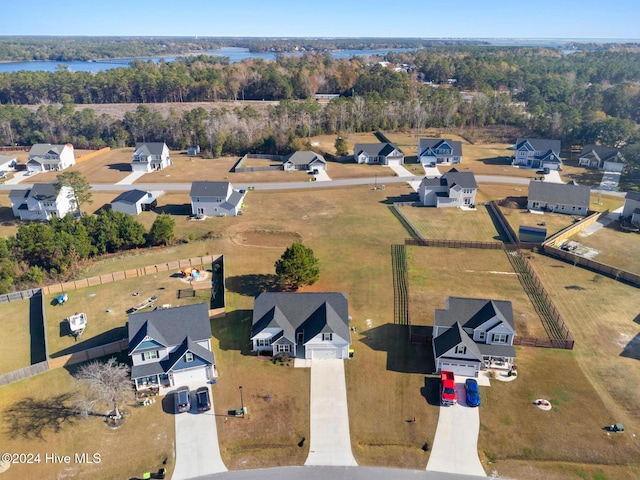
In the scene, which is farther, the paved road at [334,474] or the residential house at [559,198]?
the residential house at [559,198]

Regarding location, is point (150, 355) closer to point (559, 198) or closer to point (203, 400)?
point (203, 400)

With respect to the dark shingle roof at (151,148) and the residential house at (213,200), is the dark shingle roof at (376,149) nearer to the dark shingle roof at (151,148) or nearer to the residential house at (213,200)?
the residential house at (213,200)

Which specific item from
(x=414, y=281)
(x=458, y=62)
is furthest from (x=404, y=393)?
(x=458, y=62)

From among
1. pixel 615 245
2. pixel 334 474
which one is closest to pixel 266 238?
pixel 334 474

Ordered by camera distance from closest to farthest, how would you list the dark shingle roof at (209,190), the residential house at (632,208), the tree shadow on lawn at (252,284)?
the tree shadow on lawn at (252,284) < the residential house at (632,208) < the dark shingle roof at (209,190)

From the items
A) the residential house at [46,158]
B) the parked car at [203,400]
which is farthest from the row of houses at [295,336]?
the residential house at [46,158]

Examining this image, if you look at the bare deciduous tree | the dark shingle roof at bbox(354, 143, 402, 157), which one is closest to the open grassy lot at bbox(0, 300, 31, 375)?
the bare deciduous tree
